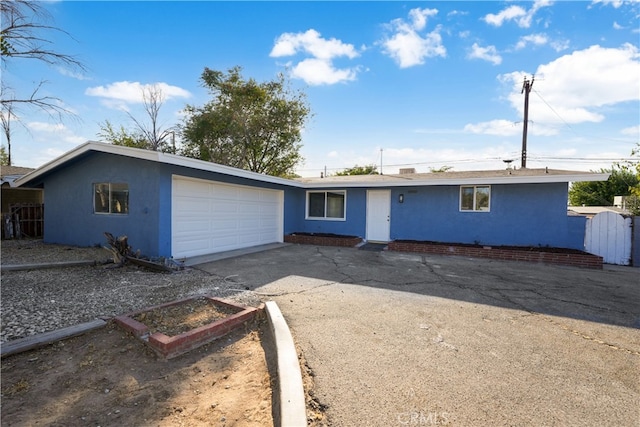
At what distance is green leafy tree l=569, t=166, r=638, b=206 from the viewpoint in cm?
2466

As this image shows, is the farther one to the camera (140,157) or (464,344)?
(140,157)

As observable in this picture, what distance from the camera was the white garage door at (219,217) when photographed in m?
7.89

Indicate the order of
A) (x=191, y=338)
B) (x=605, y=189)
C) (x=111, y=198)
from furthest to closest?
(x=605, y=189)
(x=111, y=198)
(x=191, y=338)

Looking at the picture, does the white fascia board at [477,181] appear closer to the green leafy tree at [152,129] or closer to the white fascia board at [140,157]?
the white fascia board at [140,157]

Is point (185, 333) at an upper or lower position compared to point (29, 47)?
lower

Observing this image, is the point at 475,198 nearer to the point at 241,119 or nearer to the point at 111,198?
the point at 111,198

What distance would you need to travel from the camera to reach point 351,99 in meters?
14.1

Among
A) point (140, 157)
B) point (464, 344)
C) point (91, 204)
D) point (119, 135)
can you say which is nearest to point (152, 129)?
point (119, 135)

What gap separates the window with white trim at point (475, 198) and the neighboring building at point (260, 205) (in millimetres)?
31

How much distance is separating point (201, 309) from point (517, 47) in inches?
466

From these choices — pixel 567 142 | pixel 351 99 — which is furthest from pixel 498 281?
pixel 567 142

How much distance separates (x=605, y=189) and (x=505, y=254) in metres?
A: 26.0

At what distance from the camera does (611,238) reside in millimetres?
8867

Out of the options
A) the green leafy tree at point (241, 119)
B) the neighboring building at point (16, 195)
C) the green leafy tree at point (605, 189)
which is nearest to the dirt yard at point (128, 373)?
the neighboring building at point (16, 195)
